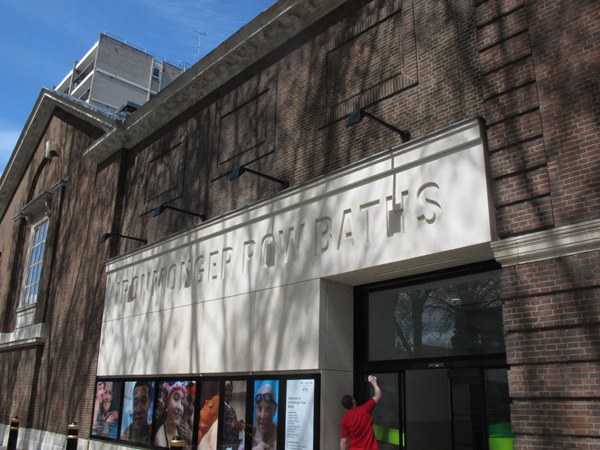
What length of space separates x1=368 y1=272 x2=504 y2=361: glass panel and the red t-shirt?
1.18 m

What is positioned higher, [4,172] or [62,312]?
[4,172]

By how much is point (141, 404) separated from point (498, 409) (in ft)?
30.6

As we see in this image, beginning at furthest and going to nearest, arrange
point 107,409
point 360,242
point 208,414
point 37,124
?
point 37,124 < point 107,409 < point 208,414 < point 360,242

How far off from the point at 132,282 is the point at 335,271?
26.2 ft

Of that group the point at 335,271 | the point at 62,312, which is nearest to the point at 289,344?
the point at 335,271

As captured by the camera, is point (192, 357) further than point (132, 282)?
No

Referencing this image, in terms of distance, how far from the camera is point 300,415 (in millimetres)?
9352

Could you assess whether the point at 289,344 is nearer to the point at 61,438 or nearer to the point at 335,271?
the point at 335,271

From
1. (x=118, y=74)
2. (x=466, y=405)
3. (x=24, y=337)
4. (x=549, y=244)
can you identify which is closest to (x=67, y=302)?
(x=24, y=337)

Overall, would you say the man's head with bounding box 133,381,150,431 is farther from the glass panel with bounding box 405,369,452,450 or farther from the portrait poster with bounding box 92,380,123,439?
the glass panel with bounding box 405,369,452,450

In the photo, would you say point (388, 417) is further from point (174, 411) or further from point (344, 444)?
point (174, 411)

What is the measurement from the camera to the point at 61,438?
55.6ft

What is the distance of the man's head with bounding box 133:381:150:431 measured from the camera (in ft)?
44.2

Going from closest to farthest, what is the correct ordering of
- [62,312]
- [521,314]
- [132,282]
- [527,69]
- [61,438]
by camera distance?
[521,314] → [527,69] → [132,282] → [61,438] → [62,312]
